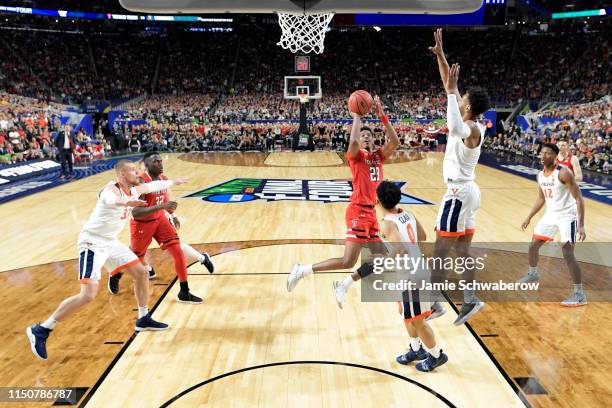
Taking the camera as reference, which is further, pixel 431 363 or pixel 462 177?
pixel 462 177

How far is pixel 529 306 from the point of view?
5.19m

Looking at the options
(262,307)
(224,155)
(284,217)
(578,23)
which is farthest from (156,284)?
(578,23)

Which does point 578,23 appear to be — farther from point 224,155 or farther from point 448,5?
point 448,5

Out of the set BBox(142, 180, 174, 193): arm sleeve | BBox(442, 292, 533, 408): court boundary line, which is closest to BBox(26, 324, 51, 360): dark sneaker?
BBox(142, 180, 174, 193): arm sleeve

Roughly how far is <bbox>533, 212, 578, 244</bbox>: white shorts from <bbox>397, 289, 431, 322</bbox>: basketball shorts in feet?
7.74

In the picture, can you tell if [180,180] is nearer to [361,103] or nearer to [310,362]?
[361,103]

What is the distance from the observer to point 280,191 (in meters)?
12.4

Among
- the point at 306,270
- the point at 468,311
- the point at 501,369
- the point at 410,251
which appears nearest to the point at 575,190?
the point at 468,311

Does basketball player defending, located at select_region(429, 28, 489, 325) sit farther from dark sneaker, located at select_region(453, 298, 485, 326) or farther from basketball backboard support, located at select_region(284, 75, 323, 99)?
basketball backboard support, located at select_region(284, 75, 323, 99)

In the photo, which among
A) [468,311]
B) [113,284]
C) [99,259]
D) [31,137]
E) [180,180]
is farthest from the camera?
[31,137]

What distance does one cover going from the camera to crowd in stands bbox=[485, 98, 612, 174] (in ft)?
51.5

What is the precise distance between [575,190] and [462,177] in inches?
59.1

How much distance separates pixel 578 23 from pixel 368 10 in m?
35.9

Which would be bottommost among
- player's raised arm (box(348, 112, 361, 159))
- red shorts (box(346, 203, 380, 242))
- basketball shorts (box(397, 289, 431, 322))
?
basketball shorts (box(397, 289, 431, 322))
